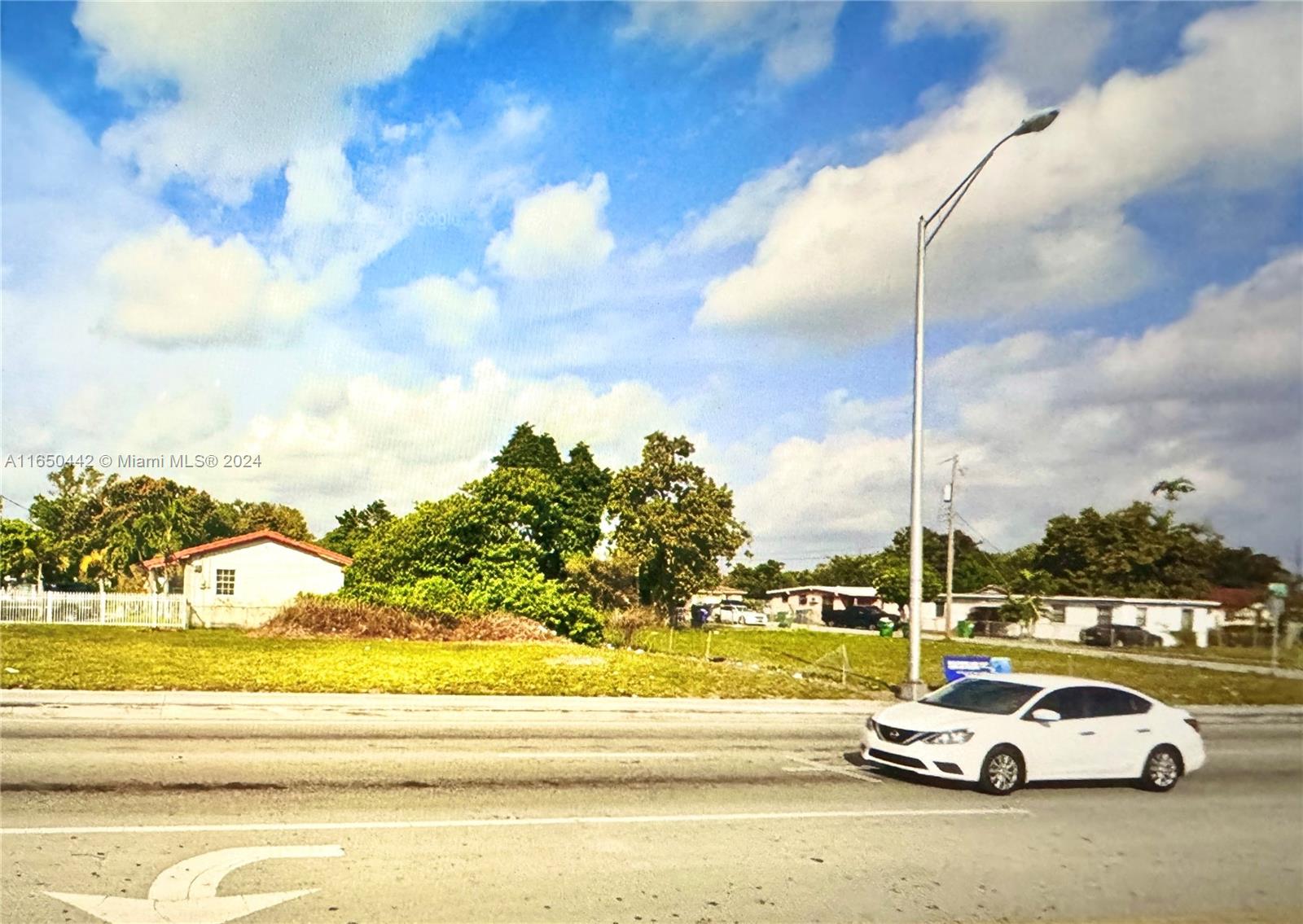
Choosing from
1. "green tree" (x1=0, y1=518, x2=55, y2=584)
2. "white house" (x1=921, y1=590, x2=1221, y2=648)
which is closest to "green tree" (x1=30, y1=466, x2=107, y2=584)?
"green tree" (x1=0, y1=518, x2=55, y2=584)

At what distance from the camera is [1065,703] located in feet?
Result: 38.9

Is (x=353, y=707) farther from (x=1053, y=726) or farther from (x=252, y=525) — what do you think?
(x=252, y=525)

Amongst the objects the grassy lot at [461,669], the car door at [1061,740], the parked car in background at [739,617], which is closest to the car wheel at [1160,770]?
the car door at [1061,740]

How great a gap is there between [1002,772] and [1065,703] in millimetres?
1455

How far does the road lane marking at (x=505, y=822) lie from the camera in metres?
8.01

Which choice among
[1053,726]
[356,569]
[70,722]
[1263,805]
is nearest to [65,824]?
[70,722]

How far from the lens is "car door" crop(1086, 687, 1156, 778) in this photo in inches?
462

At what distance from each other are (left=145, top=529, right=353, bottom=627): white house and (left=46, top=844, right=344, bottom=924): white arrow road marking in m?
37.0

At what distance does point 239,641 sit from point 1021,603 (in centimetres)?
5279

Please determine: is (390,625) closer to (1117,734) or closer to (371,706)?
(371,706)

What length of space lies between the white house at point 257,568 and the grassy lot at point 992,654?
14878mm

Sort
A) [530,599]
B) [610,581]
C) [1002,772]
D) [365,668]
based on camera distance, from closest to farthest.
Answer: [1002,772]
[365,668]
[530,599]
[610,581]

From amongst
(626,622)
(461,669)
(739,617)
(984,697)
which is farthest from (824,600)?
(984,697)

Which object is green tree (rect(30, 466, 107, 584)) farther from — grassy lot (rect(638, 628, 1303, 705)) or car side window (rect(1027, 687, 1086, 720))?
car side window (rect(1027, 687, 1086, 720))
